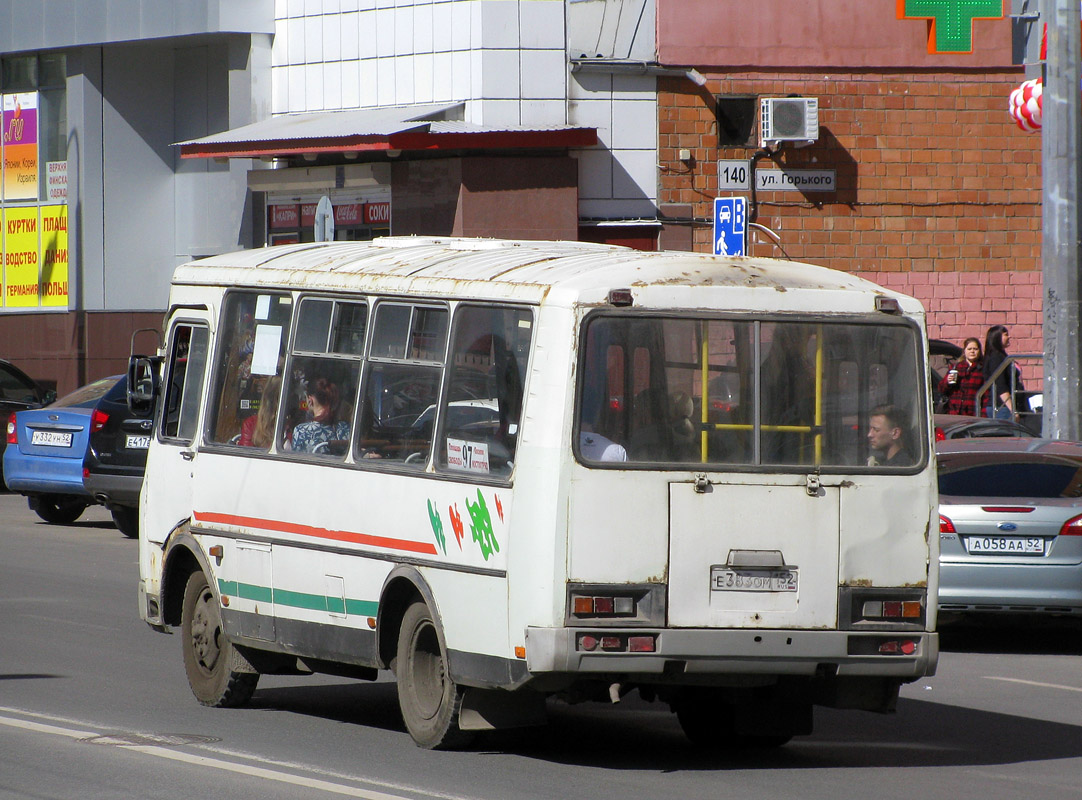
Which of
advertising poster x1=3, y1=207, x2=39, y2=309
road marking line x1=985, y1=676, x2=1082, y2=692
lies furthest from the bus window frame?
advertising poster x1=3, y1=207, x2=39, y2=309

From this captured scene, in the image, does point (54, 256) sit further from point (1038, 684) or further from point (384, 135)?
point (1038, 684)

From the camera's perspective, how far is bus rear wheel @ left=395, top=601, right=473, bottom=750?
326 inches

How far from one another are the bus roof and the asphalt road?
79.1 inches

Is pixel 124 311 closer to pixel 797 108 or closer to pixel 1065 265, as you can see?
pixel 797 108

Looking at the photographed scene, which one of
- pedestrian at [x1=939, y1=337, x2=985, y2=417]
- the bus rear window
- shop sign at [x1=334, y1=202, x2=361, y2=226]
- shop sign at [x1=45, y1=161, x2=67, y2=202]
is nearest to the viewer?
the bus rear window

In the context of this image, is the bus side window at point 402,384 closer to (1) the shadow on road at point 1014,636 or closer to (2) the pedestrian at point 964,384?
(1) the shadow on road at point 1014,636

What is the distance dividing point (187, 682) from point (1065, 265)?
940cm

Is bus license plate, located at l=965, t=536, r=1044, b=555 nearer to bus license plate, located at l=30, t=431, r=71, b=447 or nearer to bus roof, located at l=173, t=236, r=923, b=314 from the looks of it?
bus roof, located at l=173, t=236, r=923, b=314

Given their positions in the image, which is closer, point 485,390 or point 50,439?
point 485,390

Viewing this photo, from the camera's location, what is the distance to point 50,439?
19000 millimetres

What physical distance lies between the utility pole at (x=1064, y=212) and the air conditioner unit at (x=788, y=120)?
22.5 ft

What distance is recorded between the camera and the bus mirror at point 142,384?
10.5m

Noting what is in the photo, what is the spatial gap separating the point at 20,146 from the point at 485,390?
23.7m

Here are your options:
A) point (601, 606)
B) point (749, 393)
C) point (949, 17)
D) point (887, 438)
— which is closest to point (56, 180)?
point (949, 17)
